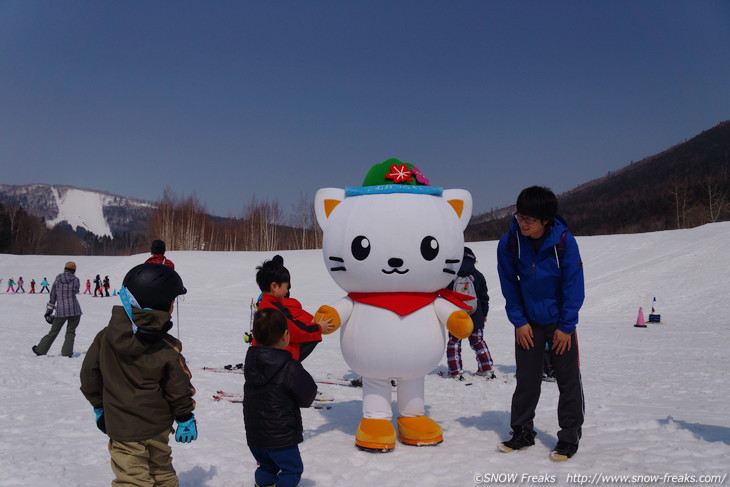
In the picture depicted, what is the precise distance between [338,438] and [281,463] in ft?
5.42

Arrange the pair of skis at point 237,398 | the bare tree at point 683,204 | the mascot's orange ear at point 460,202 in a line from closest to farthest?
the mascot's orange ear at point 460,202
the pair of skis at point 237,398
the bare tree at point 683,204

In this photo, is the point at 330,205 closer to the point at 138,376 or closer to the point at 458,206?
the point at 458,206

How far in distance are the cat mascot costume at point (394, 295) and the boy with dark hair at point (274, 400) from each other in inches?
49.4

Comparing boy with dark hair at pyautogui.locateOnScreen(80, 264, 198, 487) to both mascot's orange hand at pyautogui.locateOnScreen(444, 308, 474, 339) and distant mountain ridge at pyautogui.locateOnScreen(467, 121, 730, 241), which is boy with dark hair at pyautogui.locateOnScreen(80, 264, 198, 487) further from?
distant mountain ridge at pyautogui.locateOnScreen(467, 121, 730, 241)

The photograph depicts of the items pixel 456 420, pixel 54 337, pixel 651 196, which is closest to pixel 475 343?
pixel 456 420

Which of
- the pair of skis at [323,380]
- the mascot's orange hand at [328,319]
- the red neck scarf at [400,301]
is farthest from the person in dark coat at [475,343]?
the mascot's orange hand at [328,319]

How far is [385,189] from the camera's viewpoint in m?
5.09

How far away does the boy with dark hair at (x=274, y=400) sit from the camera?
11.7 feet

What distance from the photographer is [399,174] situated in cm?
525

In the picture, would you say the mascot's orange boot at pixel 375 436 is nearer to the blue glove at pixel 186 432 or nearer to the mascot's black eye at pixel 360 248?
the mascot's black eye at pixel 360 248

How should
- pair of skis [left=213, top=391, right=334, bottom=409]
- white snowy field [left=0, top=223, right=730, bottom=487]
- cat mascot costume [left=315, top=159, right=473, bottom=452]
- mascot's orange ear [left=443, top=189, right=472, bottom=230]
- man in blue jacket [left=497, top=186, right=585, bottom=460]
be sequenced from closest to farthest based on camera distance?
white snowy field [left=0, top=223, right=730, bottom=487] → man in blue jacket [left=497, top=186, right=585, bottom=460] → cat mascot costume [left=315, top=159, right=473, bottom=452] → mascot's orange ear [left=443, top=189, right=472, bottom=230] → pair of skis [left=213, top=391, right=334, bottom=409]

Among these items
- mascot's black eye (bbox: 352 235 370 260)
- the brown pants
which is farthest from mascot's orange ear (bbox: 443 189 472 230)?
the brown pants

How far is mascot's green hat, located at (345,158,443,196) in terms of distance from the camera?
5.09 meters

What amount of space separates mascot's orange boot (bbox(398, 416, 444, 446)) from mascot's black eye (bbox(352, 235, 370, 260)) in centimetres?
153
